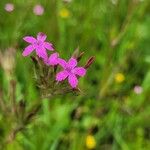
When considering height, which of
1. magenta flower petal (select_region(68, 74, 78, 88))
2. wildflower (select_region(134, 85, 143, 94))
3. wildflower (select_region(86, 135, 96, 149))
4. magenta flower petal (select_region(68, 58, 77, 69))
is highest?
wildflower (select_region(134, 85, 143, 94))

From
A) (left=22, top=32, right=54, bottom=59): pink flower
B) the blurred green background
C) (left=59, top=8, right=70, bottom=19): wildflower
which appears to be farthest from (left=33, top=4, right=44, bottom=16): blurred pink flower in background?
(left=22, top=32, right=54, bottom=59): pink flower

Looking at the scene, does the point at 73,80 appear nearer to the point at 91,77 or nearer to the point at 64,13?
the point at 91,77

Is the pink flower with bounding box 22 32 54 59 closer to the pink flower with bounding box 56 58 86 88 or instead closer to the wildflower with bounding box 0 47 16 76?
the pink flower with bounding box 56 58 86 88

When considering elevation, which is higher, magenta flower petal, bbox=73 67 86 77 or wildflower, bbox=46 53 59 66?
wildflower, bbox=46 53 59 66

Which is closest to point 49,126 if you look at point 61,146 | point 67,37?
point 61,146

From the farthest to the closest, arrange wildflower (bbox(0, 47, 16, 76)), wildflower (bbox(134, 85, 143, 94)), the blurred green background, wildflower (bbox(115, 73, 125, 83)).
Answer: wildflower (bbox(115, 73, 125, 83)) < wildflower (bbox(134, 85, 143, 94)) < the blurred green background < wildflower (bbox(0, 47, 16, 76))

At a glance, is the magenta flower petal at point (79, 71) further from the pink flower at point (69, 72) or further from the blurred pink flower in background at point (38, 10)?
the blurred pink flower in background at point (38, 10)

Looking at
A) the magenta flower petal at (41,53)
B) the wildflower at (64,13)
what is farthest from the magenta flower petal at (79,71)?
the wildflower at (64,13)

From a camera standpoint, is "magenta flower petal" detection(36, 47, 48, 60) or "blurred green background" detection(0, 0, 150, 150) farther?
"blurred green background" detection(0, 0, 150, 150)

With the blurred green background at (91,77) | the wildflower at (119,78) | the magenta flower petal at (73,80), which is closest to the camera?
the magenta flower petal at (73,80)

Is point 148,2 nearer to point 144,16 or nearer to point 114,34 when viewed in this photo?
point 144,16
